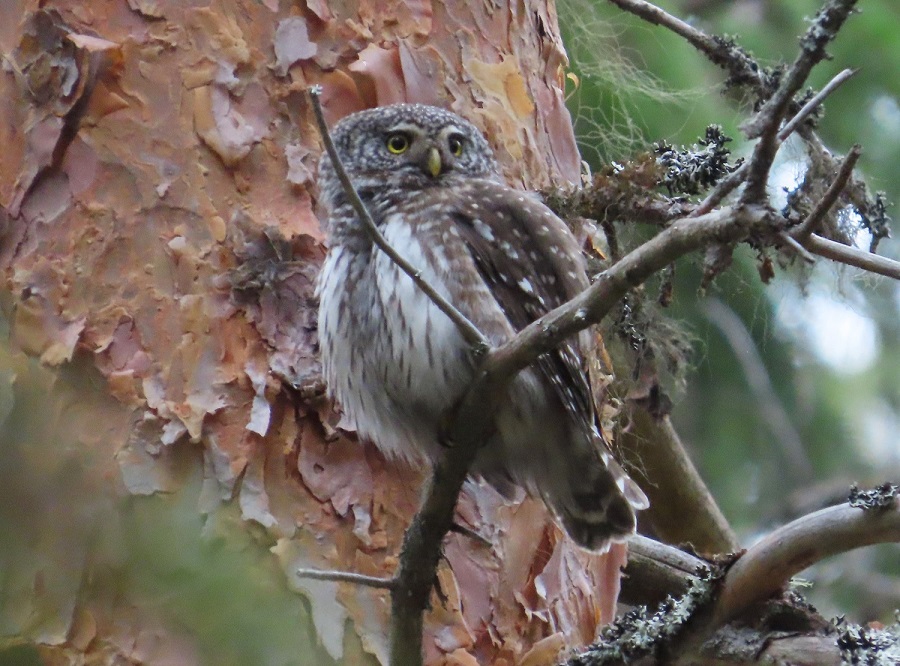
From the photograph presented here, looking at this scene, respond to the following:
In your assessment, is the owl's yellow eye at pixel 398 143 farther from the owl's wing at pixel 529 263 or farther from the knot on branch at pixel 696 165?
the knot on branch at pixel 696 165

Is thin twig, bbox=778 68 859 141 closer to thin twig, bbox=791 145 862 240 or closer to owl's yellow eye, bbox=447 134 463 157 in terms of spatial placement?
thin twig, bbox=791 145 862 240

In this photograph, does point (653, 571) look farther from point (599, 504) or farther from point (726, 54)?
point (726, 54)

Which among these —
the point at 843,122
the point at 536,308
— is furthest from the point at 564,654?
the point at 843,122

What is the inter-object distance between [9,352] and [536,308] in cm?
136

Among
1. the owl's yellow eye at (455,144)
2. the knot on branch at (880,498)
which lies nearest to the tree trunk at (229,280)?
the owl's yellow eye at (455,144)

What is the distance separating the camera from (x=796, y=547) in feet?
5.55

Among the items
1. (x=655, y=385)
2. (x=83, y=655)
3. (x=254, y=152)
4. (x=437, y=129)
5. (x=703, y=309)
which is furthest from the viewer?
(x=703, y=309)

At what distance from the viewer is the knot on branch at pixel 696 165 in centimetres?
231

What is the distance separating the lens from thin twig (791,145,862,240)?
1188 mm

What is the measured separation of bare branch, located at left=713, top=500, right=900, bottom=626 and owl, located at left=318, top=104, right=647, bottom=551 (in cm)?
40

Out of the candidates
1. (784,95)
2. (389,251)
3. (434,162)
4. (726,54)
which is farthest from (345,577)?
(726,54)

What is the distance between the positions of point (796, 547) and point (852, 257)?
0.53 meters

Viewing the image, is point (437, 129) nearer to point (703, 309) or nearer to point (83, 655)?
point (83, 655)

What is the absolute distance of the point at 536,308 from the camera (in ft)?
7.25
